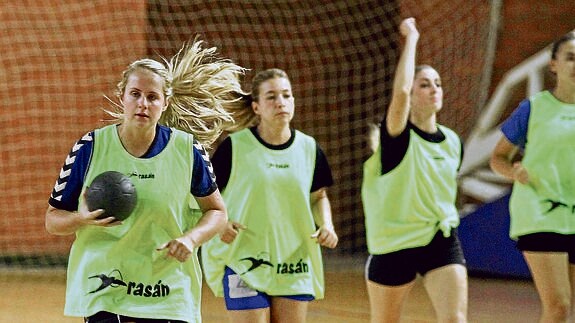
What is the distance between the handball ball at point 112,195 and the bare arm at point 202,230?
0.19m

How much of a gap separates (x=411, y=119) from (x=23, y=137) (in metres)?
5.62

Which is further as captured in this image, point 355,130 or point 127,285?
point 355,130

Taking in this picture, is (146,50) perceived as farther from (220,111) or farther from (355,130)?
(220,111)

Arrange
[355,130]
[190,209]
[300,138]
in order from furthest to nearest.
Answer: [355,130], [300,138], [190,209]

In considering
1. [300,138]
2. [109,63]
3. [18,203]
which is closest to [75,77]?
[109,63]

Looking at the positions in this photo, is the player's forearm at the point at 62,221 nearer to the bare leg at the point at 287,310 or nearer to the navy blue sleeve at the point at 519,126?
the bare leg at the point at 287,310

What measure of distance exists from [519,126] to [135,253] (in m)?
2.32

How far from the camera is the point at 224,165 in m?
4.50

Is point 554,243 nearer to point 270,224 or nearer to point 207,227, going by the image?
point 270,224

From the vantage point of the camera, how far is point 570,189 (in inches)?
187

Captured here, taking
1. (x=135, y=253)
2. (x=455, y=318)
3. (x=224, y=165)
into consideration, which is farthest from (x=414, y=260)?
(x=135, y=253)

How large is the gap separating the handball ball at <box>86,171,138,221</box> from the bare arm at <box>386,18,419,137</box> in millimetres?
1731

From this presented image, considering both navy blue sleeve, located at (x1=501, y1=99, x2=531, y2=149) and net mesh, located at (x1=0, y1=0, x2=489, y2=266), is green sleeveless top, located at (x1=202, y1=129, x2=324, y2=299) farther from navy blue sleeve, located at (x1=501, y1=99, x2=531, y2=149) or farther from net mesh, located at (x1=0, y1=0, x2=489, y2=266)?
net mesh, located at (x1=0, y1=0, x2=489, y2=266)

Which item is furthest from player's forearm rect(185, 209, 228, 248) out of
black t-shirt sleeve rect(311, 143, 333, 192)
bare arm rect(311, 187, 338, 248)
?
black t-shirt sleeve rect(311, 143, 333, 192)
